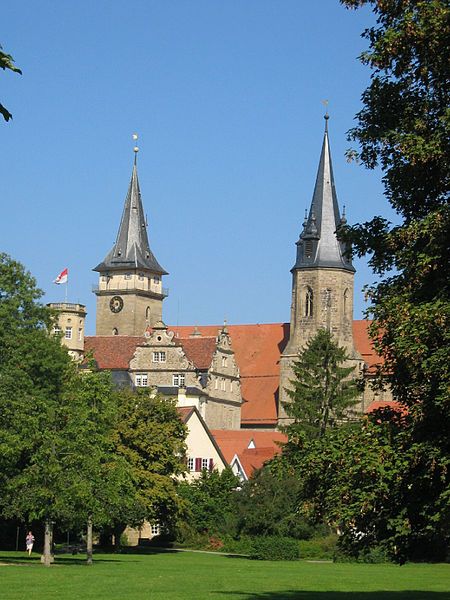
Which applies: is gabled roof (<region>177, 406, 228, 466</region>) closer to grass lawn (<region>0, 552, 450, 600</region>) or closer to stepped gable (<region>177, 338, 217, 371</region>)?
stepped gable (<region>177, 338, 217, 371</region>)

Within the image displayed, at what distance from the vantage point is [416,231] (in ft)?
62.4

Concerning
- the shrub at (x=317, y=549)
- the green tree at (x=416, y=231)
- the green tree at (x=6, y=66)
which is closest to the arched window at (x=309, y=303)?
the shrub at (x=317, y=549)

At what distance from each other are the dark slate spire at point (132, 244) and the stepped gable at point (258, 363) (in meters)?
7.09

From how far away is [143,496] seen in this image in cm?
5916

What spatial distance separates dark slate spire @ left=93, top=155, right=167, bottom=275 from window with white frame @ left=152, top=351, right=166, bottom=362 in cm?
2437

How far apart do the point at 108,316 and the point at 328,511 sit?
10560 cm

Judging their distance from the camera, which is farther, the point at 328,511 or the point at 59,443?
the point at 59,443

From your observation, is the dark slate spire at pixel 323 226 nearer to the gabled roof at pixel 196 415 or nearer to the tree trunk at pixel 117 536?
the gabled roof at pixel 196 415

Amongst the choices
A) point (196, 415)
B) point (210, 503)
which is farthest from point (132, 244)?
point (210, 503)

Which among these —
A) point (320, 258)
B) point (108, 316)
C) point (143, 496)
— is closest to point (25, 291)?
point (143, 496)

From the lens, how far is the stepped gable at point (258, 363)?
112062mm

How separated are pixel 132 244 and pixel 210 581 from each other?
91526mm

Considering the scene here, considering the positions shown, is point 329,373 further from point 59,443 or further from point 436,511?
point 436,511

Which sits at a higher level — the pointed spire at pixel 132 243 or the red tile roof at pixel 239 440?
the pointed spire at pixel 132 243
